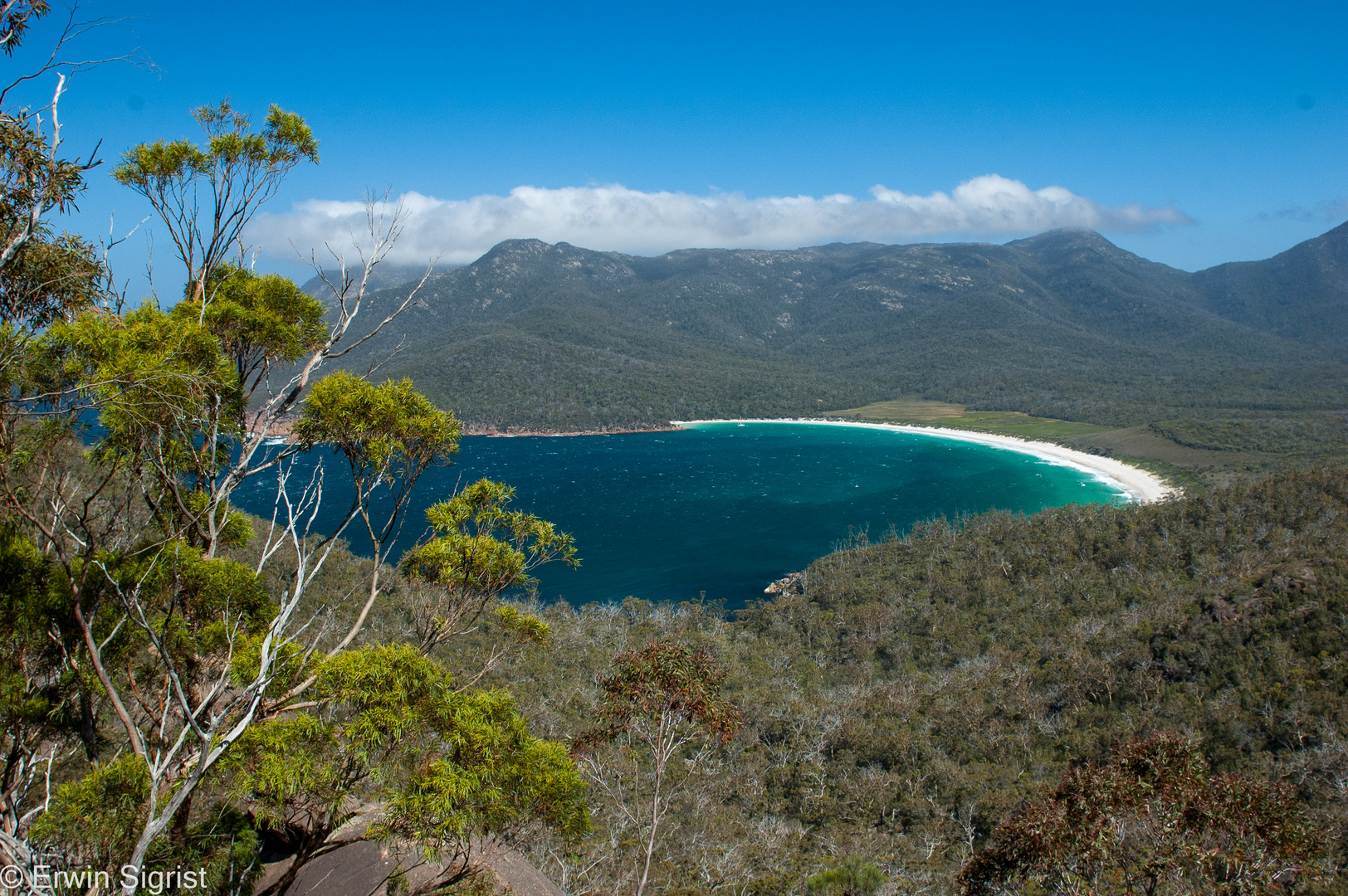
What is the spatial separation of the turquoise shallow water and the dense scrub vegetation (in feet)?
33.5

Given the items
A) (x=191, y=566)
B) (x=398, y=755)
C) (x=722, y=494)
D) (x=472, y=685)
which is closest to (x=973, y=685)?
(x=472, y=685)

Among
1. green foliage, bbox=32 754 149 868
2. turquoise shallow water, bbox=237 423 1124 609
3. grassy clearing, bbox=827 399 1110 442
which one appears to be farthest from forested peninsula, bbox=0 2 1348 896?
grassy clearing, bbox=827 399 1110 442

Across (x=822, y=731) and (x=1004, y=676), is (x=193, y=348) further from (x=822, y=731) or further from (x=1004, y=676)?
(x=1004, y=676)

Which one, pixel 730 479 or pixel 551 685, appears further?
pixel 730 479

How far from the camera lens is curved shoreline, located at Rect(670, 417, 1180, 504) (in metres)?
85.4

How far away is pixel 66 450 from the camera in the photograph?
27.2 ft

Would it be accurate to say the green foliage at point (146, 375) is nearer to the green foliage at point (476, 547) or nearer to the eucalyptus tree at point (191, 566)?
the eucalyptus tree at point (191, 566)

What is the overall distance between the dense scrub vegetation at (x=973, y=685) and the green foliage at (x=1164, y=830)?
20.1ft

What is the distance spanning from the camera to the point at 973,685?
3128 centimetres

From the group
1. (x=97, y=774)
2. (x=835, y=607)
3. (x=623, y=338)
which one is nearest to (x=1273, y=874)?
(x=97, y=774)

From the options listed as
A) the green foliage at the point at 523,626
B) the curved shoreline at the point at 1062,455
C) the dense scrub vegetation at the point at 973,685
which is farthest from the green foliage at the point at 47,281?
the curved shoreline at the point at 1062,455

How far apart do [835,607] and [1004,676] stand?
54.1ft

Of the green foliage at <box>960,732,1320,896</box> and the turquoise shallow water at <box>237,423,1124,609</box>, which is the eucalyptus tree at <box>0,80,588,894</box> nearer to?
the green foliage at <box>960,732,1320,896</box>

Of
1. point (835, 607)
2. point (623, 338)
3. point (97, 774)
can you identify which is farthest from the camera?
point (623, 338)
